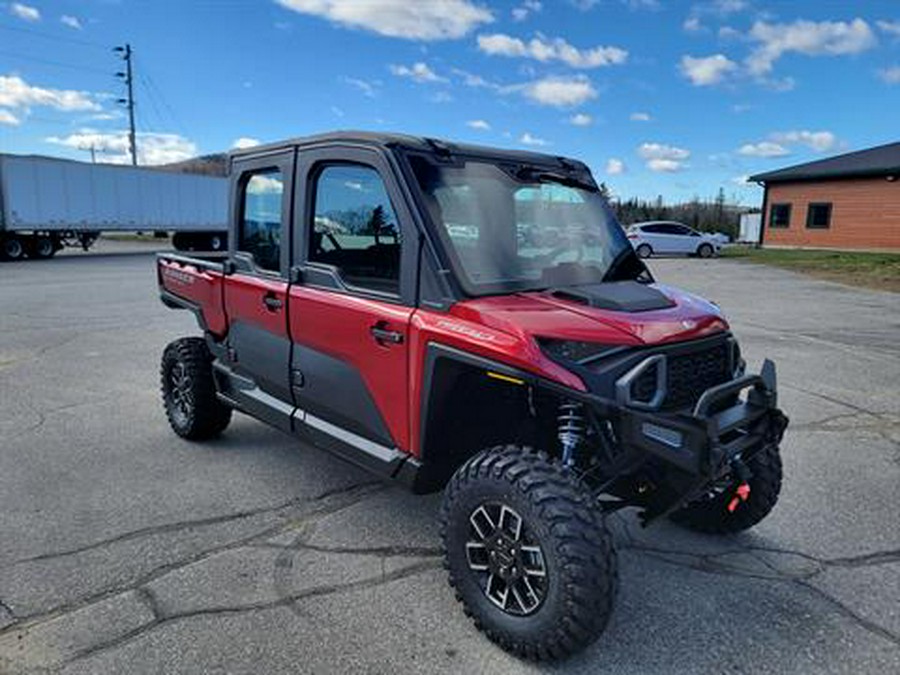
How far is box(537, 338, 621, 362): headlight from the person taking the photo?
2.67 meters

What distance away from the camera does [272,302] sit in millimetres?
3859

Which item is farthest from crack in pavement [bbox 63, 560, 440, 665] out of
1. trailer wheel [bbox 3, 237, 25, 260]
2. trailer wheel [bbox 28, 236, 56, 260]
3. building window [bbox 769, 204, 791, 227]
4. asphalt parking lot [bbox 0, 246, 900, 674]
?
building window [bbox 769, 204, 791, 227]

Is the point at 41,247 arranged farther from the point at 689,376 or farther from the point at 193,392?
the point at 689,376

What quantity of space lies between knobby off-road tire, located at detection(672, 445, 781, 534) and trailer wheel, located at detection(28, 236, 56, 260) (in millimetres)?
27958

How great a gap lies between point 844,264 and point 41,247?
1159 inches

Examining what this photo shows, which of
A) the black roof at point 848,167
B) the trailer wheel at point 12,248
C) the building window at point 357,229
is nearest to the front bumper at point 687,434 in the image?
the building window at point 357,229

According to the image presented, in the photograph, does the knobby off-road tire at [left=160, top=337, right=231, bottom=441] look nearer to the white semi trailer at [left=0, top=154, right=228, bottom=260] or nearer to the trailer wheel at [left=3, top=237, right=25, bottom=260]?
the white semi trailer at [left=0, top=154, right=228, bottom=260]

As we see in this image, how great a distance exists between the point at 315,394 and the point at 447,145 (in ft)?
4.85

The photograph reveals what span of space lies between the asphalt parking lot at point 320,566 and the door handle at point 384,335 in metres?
1.14

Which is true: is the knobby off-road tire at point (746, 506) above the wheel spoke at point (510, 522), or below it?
below

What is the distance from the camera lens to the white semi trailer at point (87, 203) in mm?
24109

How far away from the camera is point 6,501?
159 inches

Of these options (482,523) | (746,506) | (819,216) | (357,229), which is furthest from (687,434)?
(819,216)

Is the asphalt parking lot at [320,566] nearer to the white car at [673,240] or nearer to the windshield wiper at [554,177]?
the windshield wiper at [554,177]
